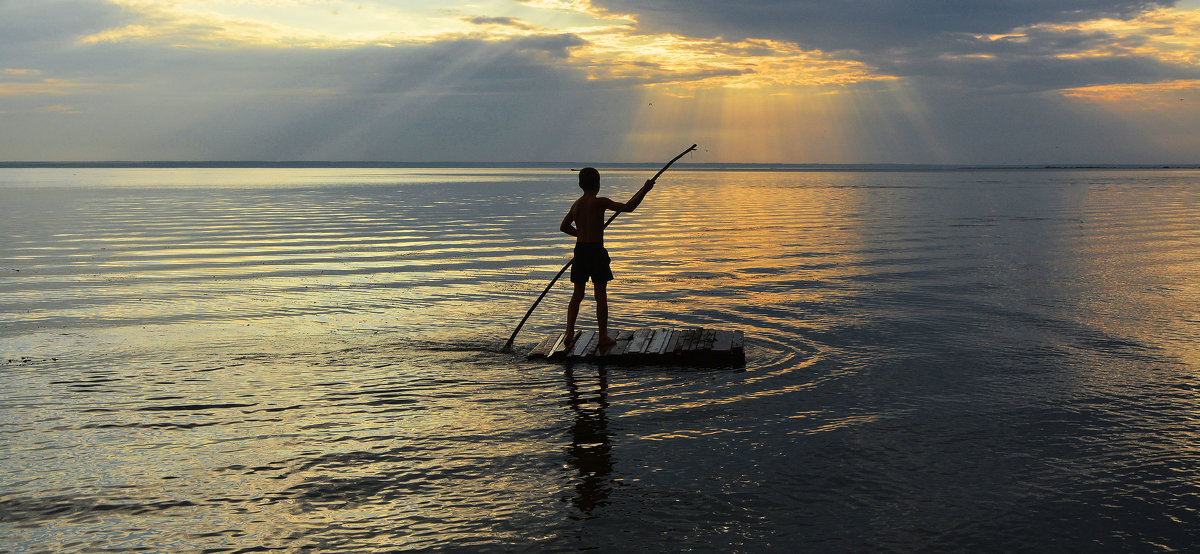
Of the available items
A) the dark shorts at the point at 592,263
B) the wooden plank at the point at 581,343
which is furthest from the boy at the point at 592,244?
the wooden plank at the point at 581,343

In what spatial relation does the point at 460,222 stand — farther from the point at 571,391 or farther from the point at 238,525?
the point at 238,525

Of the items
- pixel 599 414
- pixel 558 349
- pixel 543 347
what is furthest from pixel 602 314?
pixel 599 414

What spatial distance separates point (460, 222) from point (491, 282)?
17.5 meters

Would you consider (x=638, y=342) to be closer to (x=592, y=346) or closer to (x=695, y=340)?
(x=592, y=346)

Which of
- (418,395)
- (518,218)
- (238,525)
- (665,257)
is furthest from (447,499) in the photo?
(518,218)

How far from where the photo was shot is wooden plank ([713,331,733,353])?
33.5ft

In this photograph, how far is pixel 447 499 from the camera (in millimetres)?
6090

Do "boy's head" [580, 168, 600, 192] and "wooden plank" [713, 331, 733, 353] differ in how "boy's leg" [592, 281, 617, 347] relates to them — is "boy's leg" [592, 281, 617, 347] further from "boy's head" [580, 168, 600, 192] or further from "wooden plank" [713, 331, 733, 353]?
"wooden plank" [713, 331, 733, 353]

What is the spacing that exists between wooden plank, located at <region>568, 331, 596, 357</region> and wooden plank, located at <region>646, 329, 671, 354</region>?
766 millimetres

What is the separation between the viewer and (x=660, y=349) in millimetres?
10422

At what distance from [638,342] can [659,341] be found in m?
0.25

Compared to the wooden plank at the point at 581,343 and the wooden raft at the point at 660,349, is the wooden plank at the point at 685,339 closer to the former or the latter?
the wooden raft at the point at 660,349

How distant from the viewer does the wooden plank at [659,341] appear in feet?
34.1

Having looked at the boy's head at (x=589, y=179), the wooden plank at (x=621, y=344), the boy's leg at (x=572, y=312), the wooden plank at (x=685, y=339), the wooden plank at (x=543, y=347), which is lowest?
the wooden plank at (x=543, y=347)
